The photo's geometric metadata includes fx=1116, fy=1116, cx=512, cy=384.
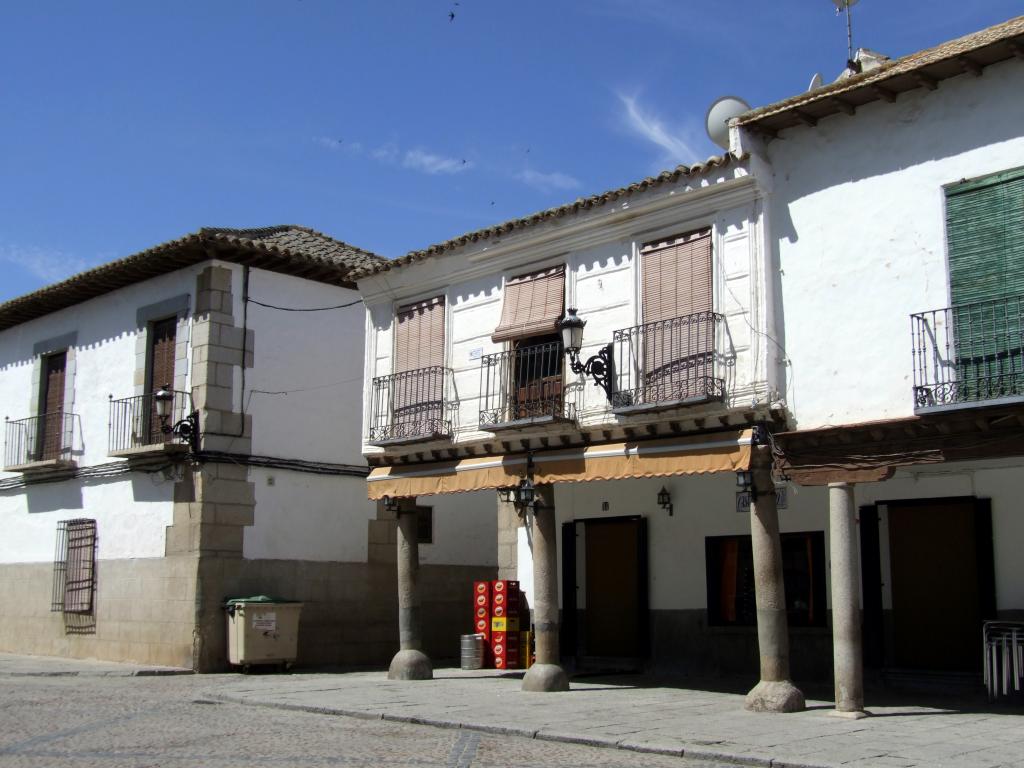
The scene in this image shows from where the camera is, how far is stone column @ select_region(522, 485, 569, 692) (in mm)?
12023

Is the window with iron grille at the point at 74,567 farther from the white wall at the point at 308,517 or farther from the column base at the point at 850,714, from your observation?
the column base at the point at 850,714

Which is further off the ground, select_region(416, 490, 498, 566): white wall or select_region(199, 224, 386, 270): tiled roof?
select_region(199, 224, 386, 270): tiled roof

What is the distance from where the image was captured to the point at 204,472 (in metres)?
15.6

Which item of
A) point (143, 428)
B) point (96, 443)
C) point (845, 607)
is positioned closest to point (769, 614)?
point (845, 607)

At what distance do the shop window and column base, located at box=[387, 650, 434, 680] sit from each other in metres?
3.49

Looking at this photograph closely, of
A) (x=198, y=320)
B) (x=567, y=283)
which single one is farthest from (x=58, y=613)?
(x=567, y=283)

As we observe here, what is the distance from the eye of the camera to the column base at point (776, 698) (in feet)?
32.4

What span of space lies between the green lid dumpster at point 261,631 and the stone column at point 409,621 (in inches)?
86.9

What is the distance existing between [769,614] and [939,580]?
2.59 m

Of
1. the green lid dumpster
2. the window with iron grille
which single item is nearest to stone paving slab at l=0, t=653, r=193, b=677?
the green lid dumpster

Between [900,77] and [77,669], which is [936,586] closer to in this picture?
[900,77]

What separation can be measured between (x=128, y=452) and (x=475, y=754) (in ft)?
32.3

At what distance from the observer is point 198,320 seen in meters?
16.2

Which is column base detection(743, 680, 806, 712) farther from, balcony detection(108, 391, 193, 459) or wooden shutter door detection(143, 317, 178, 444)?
wooden shutter door detection(143, 317, 178, 444)
